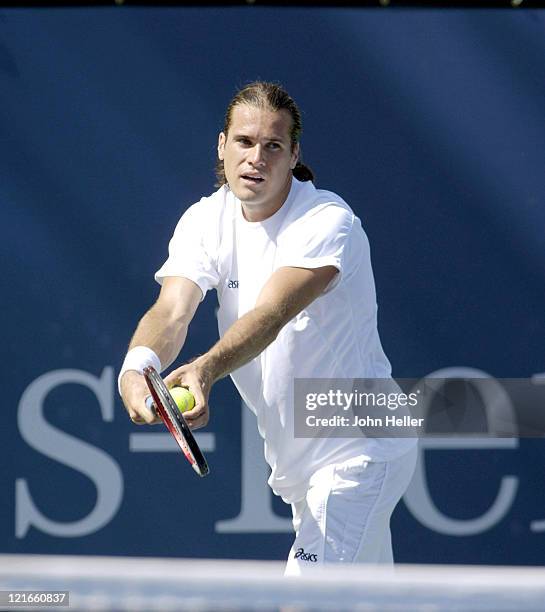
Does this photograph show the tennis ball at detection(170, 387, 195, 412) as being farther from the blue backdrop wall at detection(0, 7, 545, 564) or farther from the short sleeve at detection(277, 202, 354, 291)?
the blue backdrop wall at detection(0, 7, 545, 564)

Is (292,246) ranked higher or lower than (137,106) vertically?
lower

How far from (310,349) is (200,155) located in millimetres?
1198

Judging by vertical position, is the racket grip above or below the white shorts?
above

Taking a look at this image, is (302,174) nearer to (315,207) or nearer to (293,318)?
(315,207)

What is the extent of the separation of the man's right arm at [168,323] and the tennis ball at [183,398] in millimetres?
145

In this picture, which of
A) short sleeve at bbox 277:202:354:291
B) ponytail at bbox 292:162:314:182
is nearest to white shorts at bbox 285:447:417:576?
short sleeve at bbox 277:202:354:291

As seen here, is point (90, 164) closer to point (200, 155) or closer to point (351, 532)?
point (200, 155)

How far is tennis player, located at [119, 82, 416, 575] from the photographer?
10.2 ft

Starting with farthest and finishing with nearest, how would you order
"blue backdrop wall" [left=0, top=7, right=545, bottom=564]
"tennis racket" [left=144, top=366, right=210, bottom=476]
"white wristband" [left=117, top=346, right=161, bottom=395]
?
"blue backdrop wall" [left=0, top=7, right=545, bottom=564]
"white wristband" [left=117, top=346, right=161, bottom=395]
"tennis racket" [left=144, top=366, right=210, bottom=476]

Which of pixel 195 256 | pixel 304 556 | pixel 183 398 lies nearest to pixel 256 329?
pixel 183 398

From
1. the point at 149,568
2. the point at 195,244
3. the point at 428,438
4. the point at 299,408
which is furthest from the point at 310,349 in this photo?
the point at 149,568

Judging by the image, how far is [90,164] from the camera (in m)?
4.19

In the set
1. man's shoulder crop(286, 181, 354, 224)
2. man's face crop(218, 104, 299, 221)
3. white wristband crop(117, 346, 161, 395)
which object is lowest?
white wristband crop(117, 346, 161, 395)

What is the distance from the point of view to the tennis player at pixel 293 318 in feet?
10.2
